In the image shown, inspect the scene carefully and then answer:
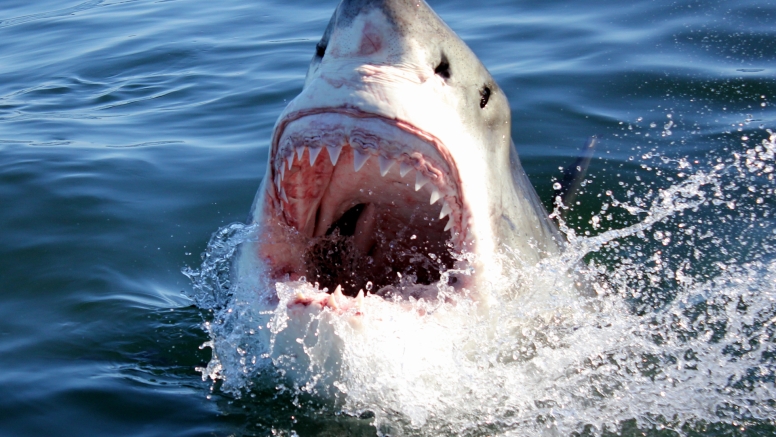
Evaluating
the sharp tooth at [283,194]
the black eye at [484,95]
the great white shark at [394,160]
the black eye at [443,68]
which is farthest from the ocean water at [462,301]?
the black eye at [443,68]

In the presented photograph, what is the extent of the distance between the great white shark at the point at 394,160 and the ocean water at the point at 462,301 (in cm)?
19

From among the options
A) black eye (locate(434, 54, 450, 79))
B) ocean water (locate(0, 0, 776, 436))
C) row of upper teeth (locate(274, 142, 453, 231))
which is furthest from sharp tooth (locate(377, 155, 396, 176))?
Answer: ocean water (locate(0, 0, 776, 436))

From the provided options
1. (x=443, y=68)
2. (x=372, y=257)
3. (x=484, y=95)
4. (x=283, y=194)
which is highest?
(x=443, y=68)

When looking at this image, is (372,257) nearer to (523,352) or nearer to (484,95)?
(523,352)

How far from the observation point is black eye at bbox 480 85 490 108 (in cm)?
265

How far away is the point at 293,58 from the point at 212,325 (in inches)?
190

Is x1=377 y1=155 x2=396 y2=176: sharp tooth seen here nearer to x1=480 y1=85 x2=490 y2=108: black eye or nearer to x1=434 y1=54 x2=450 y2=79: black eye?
x1=434 y1=54 x2=450 y2=79: black eye

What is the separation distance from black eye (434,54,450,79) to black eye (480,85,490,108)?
0.70 ft

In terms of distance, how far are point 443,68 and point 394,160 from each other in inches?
14.0

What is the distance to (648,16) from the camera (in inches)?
293

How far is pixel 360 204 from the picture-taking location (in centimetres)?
306

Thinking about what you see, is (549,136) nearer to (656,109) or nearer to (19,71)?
(656,109)

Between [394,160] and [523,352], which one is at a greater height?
[394,160]

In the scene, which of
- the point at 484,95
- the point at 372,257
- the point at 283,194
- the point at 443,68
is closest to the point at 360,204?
the point at 372,257
